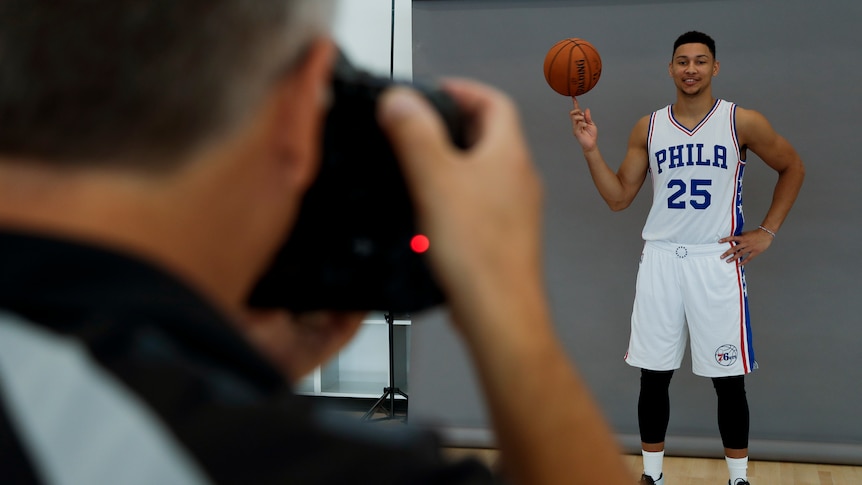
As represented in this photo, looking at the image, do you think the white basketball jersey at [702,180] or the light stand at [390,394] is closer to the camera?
the white basketball jersey at [702,180]

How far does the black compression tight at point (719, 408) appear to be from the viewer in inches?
131

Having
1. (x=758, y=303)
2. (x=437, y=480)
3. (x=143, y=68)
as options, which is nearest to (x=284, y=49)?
(x=143, y=68)

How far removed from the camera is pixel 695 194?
134 inches

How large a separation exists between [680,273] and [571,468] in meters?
3.18

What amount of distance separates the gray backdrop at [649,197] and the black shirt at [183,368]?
3.47 metres

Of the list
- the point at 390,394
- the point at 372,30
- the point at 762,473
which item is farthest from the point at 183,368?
the point at 372,30

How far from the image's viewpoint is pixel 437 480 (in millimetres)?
307

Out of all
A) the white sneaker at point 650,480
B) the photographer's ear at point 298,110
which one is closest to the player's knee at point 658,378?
→ the white sneaker at point 650,480

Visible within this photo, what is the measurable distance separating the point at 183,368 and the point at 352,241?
0.24m

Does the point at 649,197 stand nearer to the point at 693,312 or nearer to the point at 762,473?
the point at 693,312

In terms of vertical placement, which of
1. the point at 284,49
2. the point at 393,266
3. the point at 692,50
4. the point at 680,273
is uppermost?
the point at 692,50

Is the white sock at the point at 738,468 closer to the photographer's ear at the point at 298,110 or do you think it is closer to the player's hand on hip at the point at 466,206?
the player's hand on hip at the point at 466,206

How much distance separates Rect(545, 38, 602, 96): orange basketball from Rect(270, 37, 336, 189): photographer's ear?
3262 mm

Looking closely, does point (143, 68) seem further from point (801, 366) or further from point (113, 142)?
point (801, 366)
